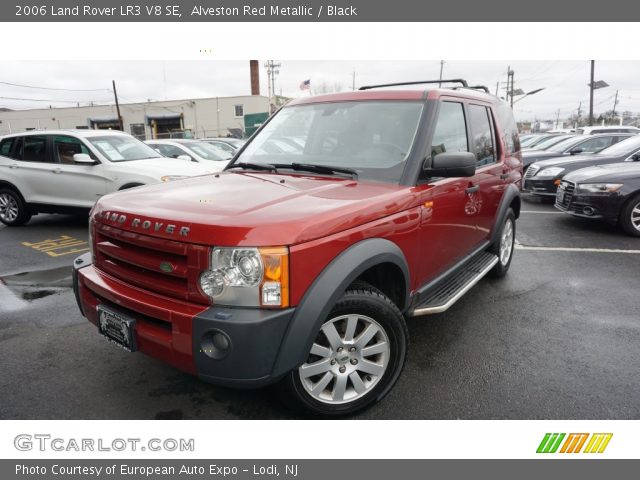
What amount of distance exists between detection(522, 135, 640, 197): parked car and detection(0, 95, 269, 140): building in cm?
3523

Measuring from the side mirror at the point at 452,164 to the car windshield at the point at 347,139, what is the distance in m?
0.23

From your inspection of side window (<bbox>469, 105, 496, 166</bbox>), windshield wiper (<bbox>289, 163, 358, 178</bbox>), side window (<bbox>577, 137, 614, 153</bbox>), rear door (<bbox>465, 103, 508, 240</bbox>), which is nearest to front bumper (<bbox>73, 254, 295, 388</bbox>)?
windshield wiper (<bbox>289, 163, 358, 178</bbox>)

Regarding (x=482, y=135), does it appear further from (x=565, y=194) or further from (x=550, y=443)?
(x=565, y=194)

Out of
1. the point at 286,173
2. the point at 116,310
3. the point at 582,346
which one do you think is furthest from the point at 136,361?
the point at 582,346

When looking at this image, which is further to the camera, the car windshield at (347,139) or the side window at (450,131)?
the side window at (450,131)

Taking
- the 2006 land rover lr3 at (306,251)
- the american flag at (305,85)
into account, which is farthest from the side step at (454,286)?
the american flag at (305,85)

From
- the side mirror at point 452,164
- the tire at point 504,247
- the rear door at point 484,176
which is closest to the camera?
the side mirror at point 452,164

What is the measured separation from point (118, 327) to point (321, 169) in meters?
1.63

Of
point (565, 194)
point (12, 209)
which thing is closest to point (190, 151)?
point (12, 209)

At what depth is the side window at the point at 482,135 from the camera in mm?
3875

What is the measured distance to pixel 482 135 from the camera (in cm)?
407

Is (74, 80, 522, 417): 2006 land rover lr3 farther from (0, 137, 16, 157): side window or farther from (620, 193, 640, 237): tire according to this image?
(0, 137, 16, 157): side window

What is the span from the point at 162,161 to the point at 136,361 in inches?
210

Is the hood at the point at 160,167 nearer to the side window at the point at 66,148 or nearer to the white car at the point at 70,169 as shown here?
the white car at the point at 70,169
